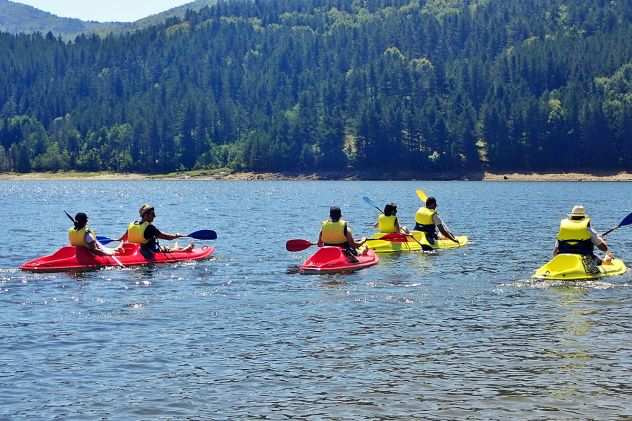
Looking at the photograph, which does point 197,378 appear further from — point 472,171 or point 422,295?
point 472,171

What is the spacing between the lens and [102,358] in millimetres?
22359

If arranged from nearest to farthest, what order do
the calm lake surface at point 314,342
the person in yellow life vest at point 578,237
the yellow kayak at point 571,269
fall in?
1. the calm lake surface at point 314,342
2. the yellow kayak at point 571,269
3. the person in yellow life vest at point 578,237

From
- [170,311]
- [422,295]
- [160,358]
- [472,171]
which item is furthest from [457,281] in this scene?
[472,171]

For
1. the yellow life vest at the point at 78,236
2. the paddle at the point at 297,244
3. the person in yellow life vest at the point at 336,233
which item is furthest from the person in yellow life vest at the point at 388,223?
the yellow life vest at the point at 78,236

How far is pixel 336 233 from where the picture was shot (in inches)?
1485

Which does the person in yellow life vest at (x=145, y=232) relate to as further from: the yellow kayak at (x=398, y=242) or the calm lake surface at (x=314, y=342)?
the yellow kayak at (x=398, y=242)

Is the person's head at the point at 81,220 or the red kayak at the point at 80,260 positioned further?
the red kayak at the point at 80,260

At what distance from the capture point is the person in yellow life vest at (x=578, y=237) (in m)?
34.2

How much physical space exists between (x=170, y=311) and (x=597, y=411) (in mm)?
13735

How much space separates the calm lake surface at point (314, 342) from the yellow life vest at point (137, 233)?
1268 millimetres

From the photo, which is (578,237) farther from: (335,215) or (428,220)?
(428,220)

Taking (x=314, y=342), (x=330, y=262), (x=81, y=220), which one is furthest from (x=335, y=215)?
(x=314, y=342)

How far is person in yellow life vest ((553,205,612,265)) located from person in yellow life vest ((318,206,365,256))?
25.4 feet

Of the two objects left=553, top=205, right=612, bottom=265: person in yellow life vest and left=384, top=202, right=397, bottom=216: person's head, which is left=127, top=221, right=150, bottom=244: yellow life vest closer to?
left=384, top=202, right=397, bottom=216: person's head
